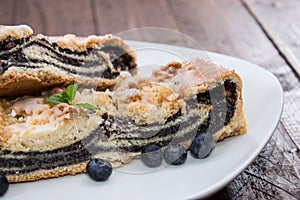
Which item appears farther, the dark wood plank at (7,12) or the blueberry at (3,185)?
the dark wood plank at (7,12)

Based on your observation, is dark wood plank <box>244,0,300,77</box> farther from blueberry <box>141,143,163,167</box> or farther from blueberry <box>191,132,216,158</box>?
blueberry <box>141,143,163,167</box>

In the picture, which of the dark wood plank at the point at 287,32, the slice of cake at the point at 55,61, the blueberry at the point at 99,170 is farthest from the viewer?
the dark wood plank at the point at 287,32

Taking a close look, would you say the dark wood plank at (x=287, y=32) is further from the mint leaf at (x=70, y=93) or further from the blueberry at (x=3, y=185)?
the blueberry at (x=3, y=185)

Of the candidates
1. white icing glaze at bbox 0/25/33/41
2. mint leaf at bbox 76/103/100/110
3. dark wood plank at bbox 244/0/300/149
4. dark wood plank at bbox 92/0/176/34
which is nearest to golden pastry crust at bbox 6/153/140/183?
mint leaf at bbox 76/103/100/110

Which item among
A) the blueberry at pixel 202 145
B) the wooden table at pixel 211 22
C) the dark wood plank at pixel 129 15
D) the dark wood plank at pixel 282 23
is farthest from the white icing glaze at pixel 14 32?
the dark wood plank at pixel 282 23

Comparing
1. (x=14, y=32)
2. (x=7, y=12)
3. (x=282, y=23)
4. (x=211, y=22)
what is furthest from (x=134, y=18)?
(x=14, y=32)

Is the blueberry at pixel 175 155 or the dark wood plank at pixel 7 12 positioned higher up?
the blueberry at pixel 175 155
